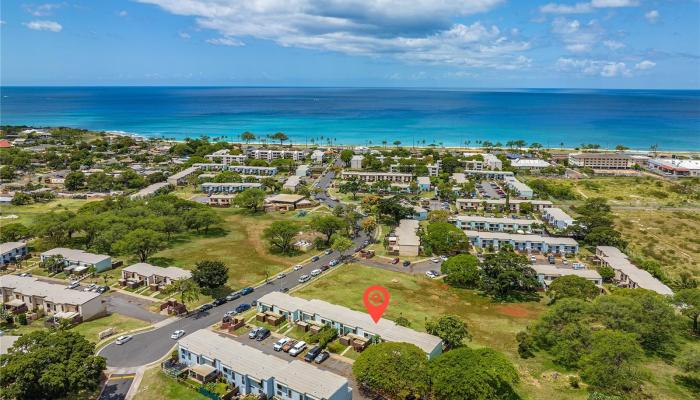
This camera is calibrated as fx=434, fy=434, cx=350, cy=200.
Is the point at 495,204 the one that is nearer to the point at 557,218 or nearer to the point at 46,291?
the point at 557,218

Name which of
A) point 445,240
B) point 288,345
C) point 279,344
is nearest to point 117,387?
point 279,344

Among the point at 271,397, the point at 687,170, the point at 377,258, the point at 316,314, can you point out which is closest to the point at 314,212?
the point at 377,258

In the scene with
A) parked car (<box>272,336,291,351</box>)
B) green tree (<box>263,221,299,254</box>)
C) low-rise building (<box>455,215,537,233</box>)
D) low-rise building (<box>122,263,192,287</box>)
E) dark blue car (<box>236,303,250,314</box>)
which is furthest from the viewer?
low-rise building (<box>455,215,537,233</box>)

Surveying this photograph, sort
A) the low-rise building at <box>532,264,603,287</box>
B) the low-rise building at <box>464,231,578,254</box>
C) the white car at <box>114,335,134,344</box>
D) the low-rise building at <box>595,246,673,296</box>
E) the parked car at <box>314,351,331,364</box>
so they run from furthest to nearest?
the low-rise building at <box>464,231,578,254</box>, the low-rise building at <box>532,264,603,287</box>, the low-rise building at <box>595,246,673,296</box>, the white car at <box>114,335,134,344</box>, the parked car at <box>314,351,331,364</box>

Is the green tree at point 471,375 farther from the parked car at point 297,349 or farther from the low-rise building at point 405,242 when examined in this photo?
the low-rise building at point 405,242

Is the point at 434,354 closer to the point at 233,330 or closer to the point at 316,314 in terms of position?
the point at 316,314

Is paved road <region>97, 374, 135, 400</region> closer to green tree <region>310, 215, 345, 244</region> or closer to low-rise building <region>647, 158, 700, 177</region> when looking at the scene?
green tree <region>310, 215, 345, 244</region>

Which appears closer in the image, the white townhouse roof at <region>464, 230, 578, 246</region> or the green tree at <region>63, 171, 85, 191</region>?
the white townhouse roof at <region>464, 230, 578, 246</region>

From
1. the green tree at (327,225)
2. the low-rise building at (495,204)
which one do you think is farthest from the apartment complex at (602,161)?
the green tree at (327,225)

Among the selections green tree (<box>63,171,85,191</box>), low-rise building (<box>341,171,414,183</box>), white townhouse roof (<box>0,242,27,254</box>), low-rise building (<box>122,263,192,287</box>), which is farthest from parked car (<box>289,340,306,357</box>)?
green tree (<box>63,171,85,191</box>)
